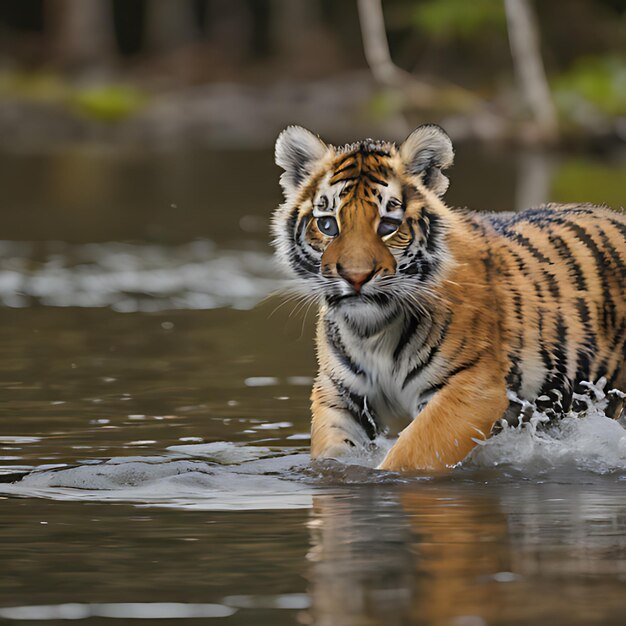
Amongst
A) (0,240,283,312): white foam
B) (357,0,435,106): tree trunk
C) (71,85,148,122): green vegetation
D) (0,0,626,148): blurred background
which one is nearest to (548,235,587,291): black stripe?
(0,240,283,312): white foam

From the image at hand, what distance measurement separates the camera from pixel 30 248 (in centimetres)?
1427

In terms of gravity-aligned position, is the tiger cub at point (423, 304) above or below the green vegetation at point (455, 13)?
below

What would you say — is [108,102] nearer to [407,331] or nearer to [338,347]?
[338,347]

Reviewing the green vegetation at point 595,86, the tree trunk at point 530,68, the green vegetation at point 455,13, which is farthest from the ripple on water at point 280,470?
the green vegetation at point 595,86

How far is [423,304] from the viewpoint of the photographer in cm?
605

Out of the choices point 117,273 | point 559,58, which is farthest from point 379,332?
point 559,58

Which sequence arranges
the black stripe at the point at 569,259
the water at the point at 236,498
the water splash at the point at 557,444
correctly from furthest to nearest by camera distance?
the black stripe at the point at 569,259 → the water splash at the point at 557,444 → the water at the point at 236,498

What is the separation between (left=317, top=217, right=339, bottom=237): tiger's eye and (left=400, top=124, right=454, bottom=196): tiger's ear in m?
0.37

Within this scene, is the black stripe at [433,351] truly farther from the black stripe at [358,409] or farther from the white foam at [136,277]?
the white foam at [136,277]

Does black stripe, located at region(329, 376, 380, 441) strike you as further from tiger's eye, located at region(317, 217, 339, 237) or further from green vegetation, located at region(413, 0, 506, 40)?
green vegetation, located at region(413, 0, 506, 40)

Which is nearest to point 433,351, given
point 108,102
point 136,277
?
point 136,277

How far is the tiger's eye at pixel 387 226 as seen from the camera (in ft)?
19.1

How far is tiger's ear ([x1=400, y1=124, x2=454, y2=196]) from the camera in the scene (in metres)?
6.04

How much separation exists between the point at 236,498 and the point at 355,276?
0.82m
